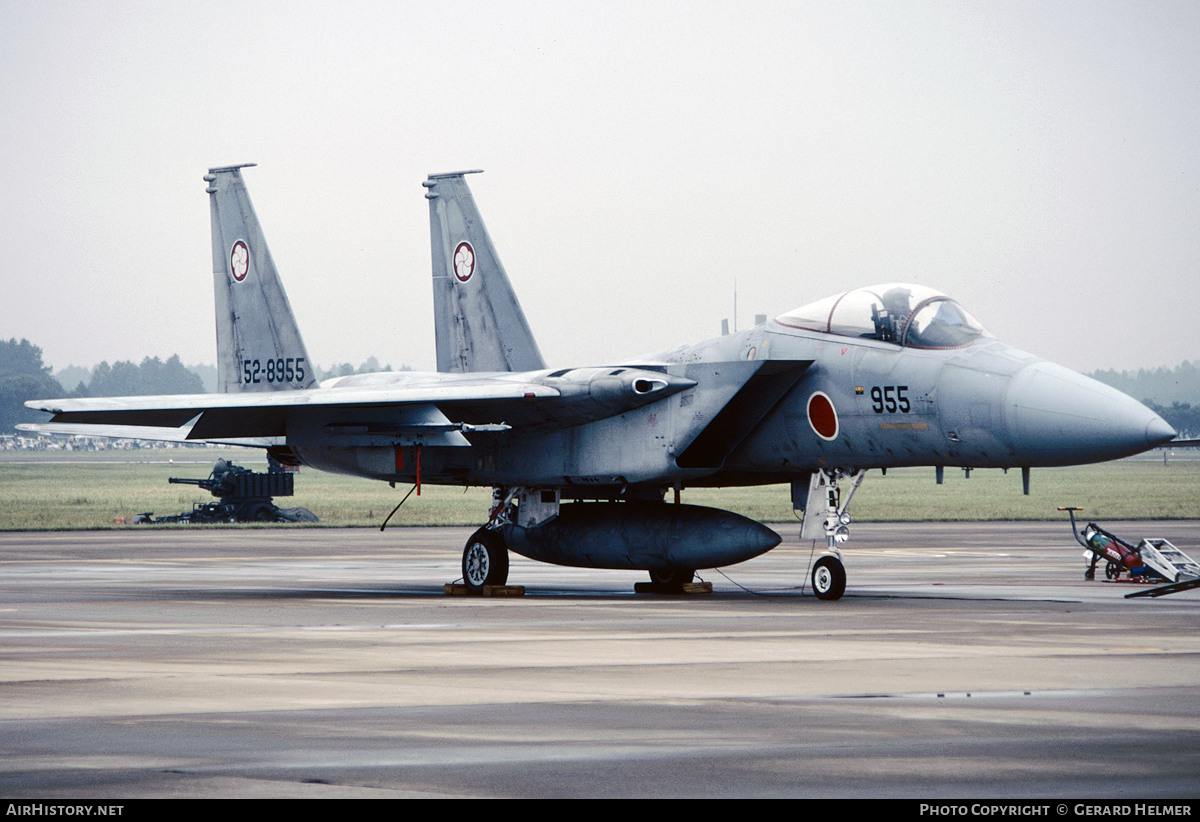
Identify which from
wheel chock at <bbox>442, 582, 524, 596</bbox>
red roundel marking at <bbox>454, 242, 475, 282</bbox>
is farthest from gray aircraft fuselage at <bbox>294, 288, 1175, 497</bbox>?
red roundel marking at <bbox>454, 242, 475, 282</bbox>

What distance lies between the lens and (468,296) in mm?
22531

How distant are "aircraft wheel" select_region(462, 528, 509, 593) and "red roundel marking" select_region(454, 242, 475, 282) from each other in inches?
201

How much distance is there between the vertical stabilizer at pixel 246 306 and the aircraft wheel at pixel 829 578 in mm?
8567

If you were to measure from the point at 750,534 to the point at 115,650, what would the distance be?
7.58 meters

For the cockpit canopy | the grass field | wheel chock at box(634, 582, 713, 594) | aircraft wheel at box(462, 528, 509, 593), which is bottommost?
the grass field

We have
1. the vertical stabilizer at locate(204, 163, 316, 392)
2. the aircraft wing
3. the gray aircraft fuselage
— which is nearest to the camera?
the gray aircraft fuselage

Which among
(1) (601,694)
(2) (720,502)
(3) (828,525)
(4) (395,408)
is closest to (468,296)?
(4) (395,408)

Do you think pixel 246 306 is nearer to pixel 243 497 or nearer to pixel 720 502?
pixel 243 497

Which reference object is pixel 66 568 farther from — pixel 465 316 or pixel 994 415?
pixel 994 415

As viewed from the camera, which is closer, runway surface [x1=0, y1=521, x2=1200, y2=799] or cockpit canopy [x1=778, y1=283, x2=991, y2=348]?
runway surface [x1=0, y1=521, x2=1200, y2=799]

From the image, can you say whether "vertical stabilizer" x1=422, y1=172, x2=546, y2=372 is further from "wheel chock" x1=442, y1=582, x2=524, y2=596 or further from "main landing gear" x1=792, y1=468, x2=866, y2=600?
"main landing gear" x1=792, y1=468, x2=866, y2=600

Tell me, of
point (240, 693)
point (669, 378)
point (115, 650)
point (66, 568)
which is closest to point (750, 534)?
point (669, 378)

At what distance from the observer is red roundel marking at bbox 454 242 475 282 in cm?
2259

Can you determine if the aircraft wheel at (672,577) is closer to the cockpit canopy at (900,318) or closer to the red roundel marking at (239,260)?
the cockpit canopy at (900,318)
